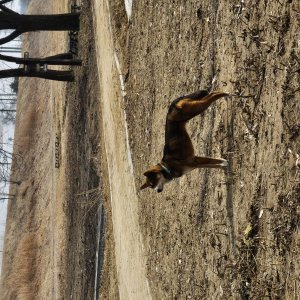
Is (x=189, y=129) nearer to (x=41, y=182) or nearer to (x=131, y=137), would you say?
(x=131, y=137)

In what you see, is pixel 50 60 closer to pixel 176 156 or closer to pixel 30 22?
pixel 30 22

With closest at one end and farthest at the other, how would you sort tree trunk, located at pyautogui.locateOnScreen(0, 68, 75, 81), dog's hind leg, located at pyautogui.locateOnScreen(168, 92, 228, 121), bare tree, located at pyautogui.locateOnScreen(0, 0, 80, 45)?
dog's hind leg, located at pyautogui.locateOnScreen(168, 92, 228, 121), bare tree, located at pyautogui.locateOnScreen(0, 0, 80, 45), tree trunk, located at pyautogui.locateOnScreen(0, 68, 75, 81)

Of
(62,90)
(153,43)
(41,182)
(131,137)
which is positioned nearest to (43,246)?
(41,182)

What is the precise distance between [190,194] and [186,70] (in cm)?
154

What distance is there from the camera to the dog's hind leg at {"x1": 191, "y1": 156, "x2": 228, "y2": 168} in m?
6.96

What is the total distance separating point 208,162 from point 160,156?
2.75 metres

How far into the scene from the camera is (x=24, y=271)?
2106cm

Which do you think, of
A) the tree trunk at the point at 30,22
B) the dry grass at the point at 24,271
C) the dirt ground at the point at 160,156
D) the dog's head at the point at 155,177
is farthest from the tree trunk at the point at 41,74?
the dog's head at the point at 155,177

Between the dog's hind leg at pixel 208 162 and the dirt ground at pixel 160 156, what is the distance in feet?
0.47

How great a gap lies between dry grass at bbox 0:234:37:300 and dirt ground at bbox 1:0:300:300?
37.4 inches

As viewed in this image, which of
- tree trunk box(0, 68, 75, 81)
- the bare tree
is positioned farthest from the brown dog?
tree trunk box(0, 68, 75, 81)

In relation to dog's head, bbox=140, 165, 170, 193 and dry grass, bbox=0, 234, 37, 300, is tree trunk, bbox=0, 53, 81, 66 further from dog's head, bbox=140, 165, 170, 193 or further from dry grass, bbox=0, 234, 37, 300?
dog's head, bbox=140, 165, 170, 193

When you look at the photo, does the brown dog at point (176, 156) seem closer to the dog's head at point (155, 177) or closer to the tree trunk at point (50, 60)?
the dog's head at point (155, 177)

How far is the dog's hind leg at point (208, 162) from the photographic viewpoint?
274 inches
